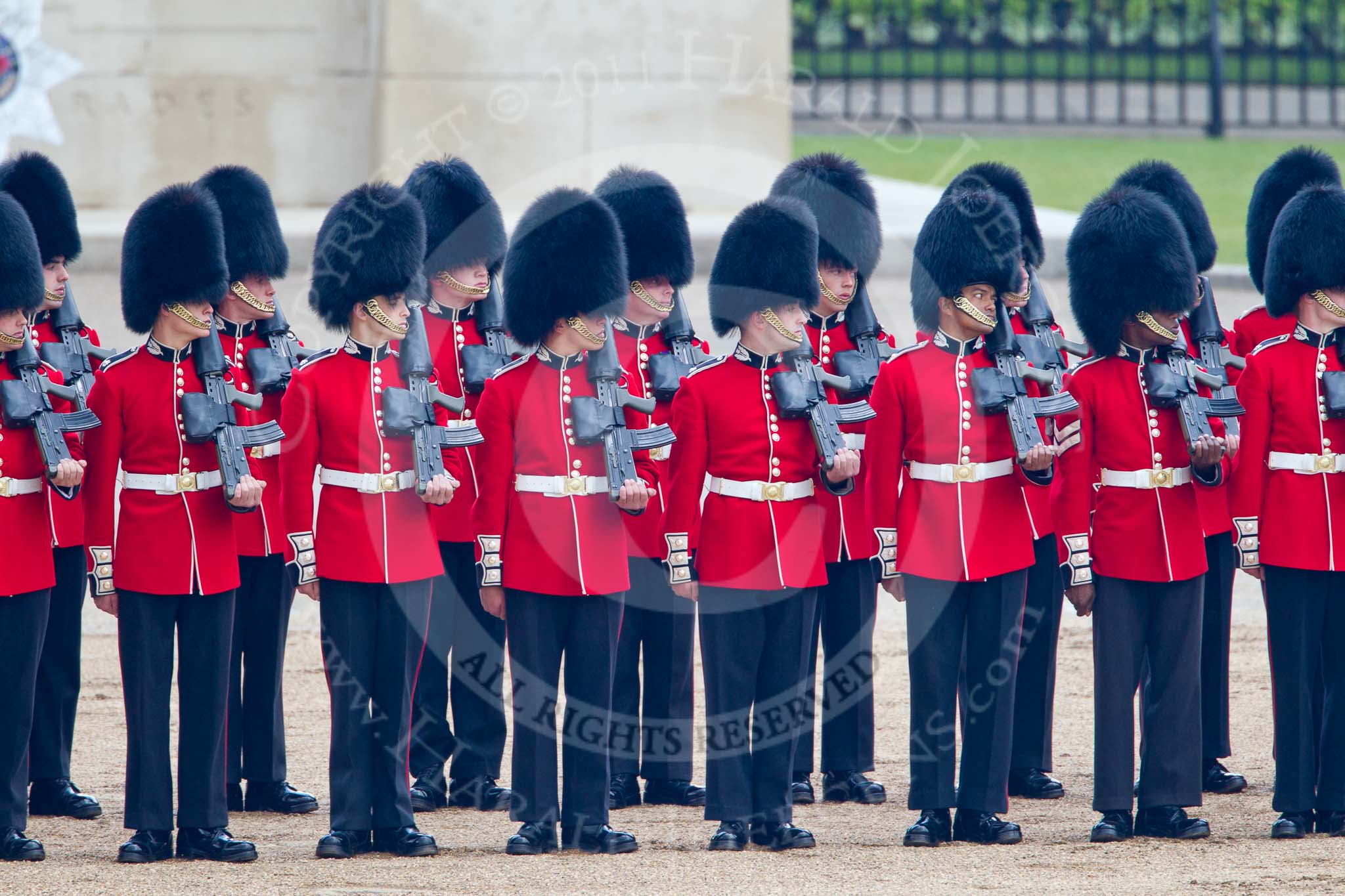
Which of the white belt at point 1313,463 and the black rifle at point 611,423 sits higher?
the black rifle at point 611,423

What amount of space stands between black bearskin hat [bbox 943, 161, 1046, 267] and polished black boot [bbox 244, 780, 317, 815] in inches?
Result: 90.2

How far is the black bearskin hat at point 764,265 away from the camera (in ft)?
15.2

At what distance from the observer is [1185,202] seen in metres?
5.68

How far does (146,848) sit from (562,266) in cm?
152

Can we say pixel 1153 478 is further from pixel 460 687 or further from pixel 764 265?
pixel 460 687

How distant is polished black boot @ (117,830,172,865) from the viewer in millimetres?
4320

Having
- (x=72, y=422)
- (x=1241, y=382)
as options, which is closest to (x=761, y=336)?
(x=1241, y=382)

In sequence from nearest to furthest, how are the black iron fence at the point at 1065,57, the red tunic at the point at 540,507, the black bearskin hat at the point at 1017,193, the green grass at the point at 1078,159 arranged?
the red tunic at the point at 540,507 < the black bearskin hat at the point at 1017,193 < the green grass at the point at 1078,159 < the black iron fence at the point at 1065,57

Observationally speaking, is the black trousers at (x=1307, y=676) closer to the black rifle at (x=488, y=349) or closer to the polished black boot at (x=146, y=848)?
the black rifle at (x=488, y=349)

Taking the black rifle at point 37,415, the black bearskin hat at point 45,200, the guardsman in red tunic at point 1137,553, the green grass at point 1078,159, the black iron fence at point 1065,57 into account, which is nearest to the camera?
the black rifle at point 37,415

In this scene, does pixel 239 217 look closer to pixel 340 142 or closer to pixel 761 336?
pixel 761 336

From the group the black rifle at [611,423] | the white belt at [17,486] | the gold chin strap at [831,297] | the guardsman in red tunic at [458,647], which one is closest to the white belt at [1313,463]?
the gold chin strap at [831,297]

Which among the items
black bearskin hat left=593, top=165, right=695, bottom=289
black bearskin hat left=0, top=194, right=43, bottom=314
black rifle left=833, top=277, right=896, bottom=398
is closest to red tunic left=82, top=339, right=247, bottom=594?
black bearskin hat left=0, top=194, right=43, bottom=314

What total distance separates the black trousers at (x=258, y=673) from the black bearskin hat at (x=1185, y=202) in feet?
8.19
